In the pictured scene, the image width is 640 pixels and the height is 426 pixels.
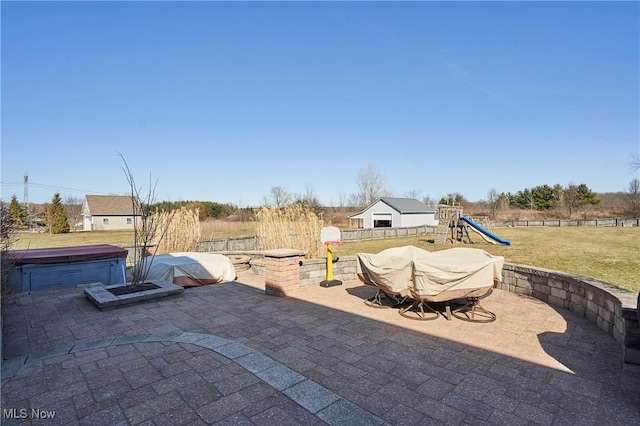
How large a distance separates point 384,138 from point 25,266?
23.6 metres

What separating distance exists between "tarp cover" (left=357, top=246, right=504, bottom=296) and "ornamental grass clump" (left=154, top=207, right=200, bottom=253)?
6.76 m

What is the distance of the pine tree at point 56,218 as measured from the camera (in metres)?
28.7

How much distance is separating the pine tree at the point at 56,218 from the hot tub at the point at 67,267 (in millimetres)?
27990

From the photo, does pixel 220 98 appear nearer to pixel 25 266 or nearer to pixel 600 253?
pixel 25 266

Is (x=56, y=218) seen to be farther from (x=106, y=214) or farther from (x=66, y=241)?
(x=66, y=241)

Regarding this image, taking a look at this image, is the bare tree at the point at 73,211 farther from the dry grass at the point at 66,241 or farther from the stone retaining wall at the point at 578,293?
the stone retaining wall at the point at 578,293

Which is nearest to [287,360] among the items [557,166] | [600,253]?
[600,253]

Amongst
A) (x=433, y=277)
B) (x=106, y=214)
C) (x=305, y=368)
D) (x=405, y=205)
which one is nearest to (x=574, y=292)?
(x=433, y=277)

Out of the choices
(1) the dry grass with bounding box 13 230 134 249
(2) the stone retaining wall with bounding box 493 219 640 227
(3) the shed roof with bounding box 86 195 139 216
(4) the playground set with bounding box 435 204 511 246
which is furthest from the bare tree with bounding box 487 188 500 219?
(3) the shed roof with bounding box 86 195 139 216

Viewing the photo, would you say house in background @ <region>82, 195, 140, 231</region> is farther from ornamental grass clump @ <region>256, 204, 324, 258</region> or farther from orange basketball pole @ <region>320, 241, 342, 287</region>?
orange basketball pole @ <region>320, 241, 342, 287</region>

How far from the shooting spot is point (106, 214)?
3953 cm

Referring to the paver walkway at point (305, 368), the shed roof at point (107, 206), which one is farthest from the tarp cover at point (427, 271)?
the shed roof at point (107, 206)

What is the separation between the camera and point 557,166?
37750 millimetres

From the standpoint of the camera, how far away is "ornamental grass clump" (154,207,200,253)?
381 inches
